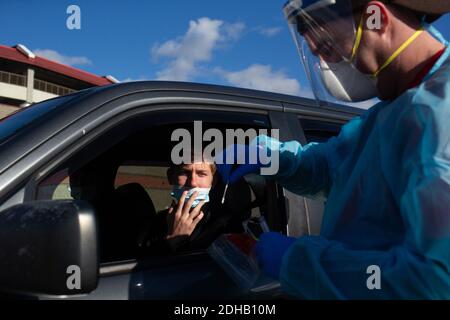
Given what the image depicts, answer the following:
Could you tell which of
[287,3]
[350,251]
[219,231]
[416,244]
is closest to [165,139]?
[219,231]

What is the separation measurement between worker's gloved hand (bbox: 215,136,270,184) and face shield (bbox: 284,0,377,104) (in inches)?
12.7

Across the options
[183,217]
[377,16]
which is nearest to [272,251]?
[377,16]

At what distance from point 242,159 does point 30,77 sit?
31.4 meters

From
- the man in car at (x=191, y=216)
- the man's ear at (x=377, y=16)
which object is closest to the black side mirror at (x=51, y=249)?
the man in car at (x=191, y=216)

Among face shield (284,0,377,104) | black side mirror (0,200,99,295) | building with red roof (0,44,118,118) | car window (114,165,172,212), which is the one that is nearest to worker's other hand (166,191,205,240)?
car window (114,165,172,212)

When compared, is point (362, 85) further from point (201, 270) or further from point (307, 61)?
point (201, 270)

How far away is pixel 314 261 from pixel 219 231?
39.0 inches

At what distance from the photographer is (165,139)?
2434 mm

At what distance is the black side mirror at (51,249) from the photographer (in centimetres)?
103

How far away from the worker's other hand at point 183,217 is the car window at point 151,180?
0.58 ft

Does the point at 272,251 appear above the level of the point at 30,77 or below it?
below

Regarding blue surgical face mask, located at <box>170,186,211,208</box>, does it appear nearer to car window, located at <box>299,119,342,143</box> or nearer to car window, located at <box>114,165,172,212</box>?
car window, located at <box>114,165,172,212</box>

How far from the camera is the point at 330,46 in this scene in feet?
4.57

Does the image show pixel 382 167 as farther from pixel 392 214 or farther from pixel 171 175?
pixel 171 175
